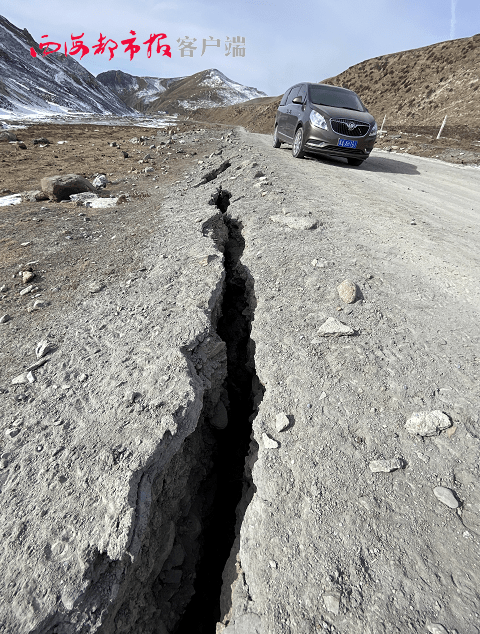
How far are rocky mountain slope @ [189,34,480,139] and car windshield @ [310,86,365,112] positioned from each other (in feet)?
33.7

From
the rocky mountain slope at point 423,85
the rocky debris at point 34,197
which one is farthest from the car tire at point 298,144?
the rocky mountain slope at point 423,85

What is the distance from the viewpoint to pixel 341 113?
20.3ft

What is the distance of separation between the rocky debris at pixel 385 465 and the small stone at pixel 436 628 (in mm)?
503

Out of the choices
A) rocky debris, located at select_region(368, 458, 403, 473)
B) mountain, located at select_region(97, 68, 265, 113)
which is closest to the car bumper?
rocky debris, located at select_region(368, 458, 403, 473)

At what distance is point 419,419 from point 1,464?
A: 6.38 ft

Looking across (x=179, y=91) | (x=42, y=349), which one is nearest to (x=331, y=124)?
(x=42, y=349)

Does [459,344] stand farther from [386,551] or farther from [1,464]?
[1,464]

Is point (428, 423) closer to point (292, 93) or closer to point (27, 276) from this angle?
point (27, 276)

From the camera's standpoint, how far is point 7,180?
253 inches

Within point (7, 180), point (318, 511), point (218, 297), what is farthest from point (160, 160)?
point (318, 511)

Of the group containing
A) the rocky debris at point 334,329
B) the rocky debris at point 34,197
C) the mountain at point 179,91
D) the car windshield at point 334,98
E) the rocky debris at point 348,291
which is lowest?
the rocky debris at point 34,197

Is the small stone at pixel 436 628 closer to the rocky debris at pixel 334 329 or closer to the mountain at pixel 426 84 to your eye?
the rocky debris at pixel 334 329

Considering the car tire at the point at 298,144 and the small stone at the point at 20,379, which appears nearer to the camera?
the small stone at the point at 20,379

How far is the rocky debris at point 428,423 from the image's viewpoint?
62.2 inches
